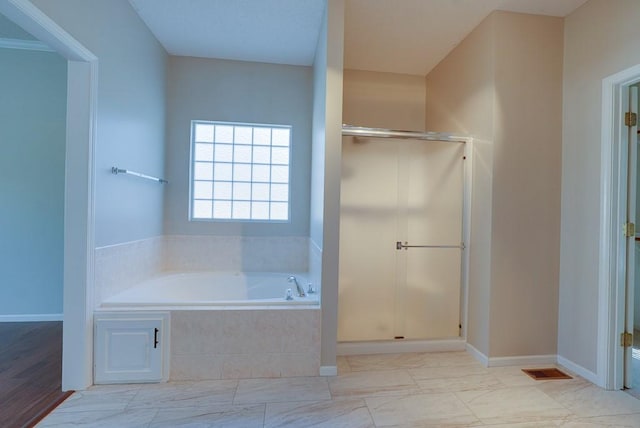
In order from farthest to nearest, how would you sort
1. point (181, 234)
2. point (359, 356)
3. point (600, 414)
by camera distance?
point (181, 234), point (359, 356), point (600, 414)

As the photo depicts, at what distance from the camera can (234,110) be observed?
10.2ft

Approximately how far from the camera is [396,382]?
2027mm

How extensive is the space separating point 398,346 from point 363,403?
0.81m

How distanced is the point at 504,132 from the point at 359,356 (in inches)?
79.6

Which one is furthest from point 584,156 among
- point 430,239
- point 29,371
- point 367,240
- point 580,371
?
point 29,371

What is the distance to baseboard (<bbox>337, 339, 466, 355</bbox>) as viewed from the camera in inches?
96.7

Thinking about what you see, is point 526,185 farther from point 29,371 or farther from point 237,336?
point 29,371

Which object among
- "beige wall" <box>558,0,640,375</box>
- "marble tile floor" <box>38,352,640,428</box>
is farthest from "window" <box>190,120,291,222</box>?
"beige wall" <box>558,0,640,375</box>

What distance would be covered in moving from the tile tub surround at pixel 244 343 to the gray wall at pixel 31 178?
1.77 m

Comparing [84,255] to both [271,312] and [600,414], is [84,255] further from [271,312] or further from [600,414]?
[600,414]

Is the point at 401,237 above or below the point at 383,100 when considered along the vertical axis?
below

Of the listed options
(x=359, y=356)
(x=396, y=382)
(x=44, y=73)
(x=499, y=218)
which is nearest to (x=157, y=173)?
(x=44, y=73)

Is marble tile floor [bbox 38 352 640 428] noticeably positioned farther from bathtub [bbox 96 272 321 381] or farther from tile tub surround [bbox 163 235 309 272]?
tile tub surround [bbox 163 235 309 272]

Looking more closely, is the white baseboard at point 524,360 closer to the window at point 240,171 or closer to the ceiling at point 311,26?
the window at point 240,171
